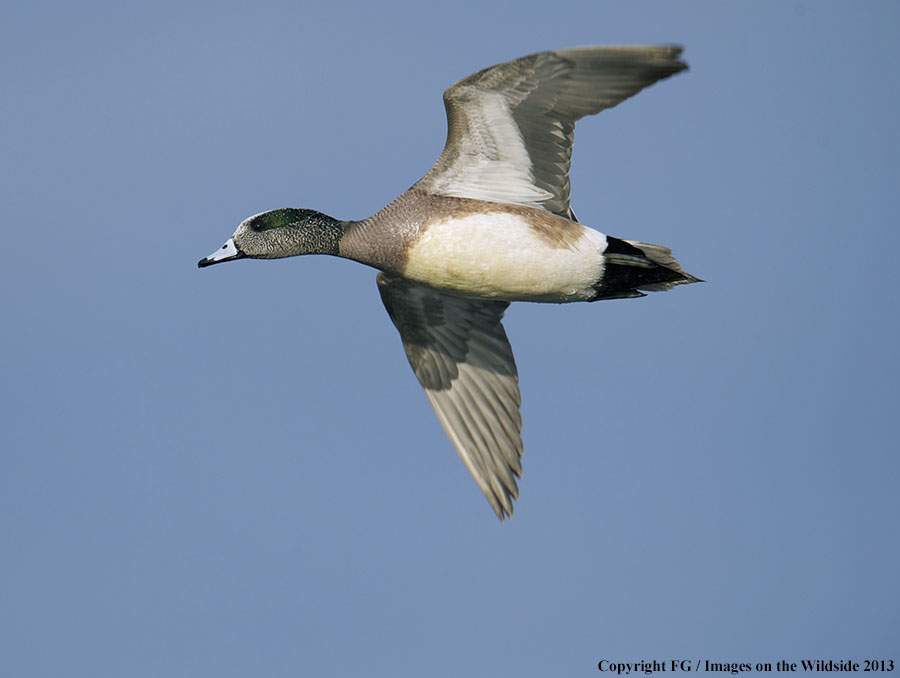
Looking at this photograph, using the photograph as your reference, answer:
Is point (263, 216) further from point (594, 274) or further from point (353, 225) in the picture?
point (594, 274)

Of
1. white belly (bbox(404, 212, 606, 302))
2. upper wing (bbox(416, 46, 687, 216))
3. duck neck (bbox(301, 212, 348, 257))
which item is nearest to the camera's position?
upper wing (bbox(416, 46, 687, 216))

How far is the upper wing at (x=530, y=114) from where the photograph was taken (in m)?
7.42

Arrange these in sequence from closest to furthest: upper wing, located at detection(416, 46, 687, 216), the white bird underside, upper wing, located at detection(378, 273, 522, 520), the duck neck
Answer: upper wing, located at detection(416, 46, 687, 216)
the white bird underside
the duck neck
upper wing, located at detection(378, 273, 522, 520)

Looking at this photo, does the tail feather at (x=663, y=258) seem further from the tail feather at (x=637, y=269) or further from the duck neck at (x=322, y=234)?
the duck neck at (x=322, y=234)

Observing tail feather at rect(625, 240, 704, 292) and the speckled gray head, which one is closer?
tail feather at rect(625, 240, 704, 292)

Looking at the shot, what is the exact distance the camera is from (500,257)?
8.03 metres

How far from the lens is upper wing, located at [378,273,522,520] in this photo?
30.2 ft

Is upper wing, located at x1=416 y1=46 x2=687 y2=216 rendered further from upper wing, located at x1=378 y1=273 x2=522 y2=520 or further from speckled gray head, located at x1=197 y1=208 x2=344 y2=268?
upper wing, located at x1=378 y1=273 x2=522 y2=520

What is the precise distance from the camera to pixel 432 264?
805 centimetres

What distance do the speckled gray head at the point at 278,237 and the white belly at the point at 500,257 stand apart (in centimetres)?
75

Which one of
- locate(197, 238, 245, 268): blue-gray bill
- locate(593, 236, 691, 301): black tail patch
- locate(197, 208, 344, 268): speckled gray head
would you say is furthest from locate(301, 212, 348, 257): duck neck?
locate(593, 236, 691, 301): black tail patch

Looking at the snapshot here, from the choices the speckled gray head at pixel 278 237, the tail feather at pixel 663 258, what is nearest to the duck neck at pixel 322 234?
the speckled gray head at pixel 278 237

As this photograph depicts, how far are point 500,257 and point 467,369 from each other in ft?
5.28

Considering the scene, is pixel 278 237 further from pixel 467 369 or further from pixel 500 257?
pixel 467 369
